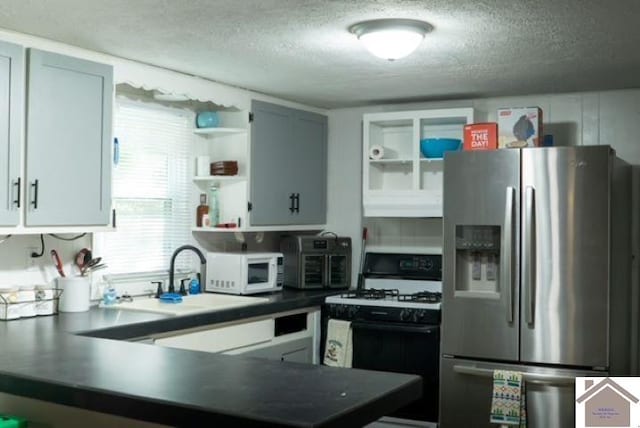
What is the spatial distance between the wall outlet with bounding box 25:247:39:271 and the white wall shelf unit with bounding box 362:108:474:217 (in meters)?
2.18

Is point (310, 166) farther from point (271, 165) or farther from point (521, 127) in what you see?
point (521, 127)

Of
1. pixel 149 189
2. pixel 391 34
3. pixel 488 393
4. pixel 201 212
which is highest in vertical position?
pixel 391 34

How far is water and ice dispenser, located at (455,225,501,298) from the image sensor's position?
3.85 m

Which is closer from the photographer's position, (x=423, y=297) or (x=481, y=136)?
(x=481, y=136)

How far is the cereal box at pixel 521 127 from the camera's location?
420 centimetres

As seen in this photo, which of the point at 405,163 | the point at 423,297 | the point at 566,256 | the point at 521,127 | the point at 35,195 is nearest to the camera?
the point at 35,195

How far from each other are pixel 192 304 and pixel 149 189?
741 mm

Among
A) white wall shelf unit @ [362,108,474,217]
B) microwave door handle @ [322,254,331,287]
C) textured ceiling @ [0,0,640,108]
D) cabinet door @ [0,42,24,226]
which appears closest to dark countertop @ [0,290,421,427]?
cabinet door @ [0,42,24,226]

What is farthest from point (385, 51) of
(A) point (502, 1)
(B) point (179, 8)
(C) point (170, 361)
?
(C) point (170, 361)

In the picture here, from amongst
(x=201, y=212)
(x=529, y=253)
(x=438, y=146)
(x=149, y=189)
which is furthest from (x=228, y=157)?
(x=529, y=253)

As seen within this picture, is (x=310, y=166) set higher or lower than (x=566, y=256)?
higher

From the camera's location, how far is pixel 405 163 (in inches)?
197

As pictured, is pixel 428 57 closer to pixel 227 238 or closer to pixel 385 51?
pixel 385 51

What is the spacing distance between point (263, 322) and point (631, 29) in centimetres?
237
